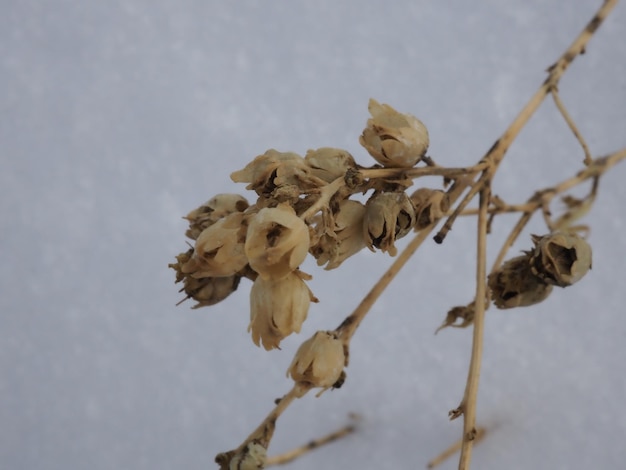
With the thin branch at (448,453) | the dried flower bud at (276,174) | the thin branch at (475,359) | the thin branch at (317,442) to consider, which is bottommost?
the thin branch at (475,359)

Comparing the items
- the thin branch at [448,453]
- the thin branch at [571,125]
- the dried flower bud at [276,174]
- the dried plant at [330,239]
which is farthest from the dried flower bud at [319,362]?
the thin branch at [448,453]

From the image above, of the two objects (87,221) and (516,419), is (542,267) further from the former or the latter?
(87,221)

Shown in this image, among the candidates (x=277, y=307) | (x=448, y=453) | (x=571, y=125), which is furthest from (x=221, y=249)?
(x=448, y=453)

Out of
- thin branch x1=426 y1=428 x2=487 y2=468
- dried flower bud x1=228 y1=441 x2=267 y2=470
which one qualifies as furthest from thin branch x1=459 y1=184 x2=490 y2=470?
thin branch x1=426 y1=428 x2=487 y2=468

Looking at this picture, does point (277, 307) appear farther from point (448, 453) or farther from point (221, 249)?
point (448, 453)

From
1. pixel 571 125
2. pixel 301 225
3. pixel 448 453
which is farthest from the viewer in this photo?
pixel 448 453

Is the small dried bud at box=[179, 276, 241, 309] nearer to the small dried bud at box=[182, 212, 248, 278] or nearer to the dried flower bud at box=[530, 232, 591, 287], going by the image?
the small dried bud at box=[182, 212, 248, 278]

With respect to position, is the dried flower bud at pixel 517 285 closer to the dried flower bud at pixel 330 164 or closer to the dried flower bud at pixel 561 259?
the dried flower bud at pixel 561 259
